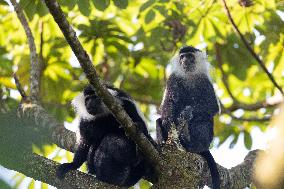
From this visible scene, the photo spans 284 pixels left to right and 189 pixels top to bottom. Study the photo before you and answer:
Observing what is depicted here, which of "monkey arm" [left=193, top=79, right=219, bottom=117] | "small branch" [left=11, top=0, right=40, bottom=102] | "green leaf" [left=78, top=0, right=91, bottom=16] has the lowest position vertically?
"monkey arm" [left=193, top=79, right=219, bottom=117]

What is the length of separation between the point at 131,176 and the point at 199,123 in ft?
3.69

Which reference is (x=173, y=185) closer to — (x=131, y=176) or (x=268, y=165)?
(x=131, y=176)

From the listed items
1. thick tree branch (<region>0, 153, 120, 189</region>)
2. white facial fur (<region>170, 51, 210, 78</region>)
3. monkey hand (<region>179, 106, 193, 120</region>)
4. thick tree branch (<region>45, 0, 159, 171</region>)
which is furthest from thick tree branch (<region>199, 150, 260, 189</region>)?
white facial fur (<region>170, 51, 210, 78</region>)

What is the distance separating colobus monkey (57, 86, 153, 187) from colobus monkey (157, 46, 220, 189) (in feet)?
1.82

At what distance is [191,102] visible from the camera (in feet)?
16.3

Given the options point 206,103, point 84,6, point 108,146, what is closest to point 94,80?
point 108,146

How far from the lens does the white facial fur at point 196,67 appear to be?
5.30m

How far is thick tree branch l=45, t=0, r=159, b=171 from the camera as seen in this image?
8.00 ft

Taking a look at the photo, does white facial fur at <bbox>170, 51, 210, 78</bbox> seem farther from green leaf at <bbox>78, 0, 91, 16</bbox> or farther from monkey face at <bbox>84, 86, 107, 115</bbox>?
green leaf at <bbox>78, 0, 91, 16</bbox>

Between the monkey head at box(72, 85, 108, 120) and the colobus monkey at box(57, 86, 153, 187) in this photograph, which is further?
the monkey head at box(72, 85, 108, 120)

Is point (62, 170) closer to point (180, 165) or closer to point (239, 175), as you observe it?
point (180, 165)

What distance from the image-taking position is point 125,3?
399 cm

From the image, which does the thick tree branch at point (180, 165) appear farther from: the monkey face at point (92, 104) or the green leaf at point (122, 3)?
the green leaf at point (122, 3)

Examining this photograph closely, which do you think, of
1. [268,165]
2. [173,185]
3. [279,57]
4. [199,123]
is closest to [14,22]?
[199,123]
